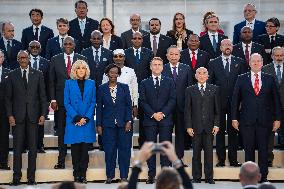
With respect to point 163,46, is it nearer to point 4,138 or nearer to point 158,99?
point 158,99

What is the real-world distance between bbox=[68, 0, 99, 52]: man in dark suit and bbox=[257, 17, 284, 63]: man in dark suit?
260 cm

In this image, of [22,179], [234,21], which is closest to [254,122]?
[22,179]

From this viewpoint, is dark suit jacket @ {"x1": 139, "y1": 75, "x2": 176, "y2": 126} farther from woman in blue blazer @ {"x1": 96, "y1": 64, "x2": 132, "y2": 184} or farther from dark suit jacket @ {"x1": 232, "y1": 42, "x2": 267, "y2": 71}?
dark suit jacket @ {"x1": 232, "y1": 42, "x2": 267, "y2": 71}

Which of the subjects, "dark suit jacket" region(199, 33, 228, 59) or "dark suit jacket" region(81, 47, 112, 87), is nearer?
"dark suit jacket" region(81, 47, 112, 87)

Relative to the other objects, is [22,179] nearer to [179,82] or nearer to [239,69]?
[179,82]

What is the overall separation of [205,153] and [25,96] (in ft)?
8.56

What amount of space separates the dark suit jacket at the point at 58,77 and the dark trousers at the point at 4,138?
0.73 meters

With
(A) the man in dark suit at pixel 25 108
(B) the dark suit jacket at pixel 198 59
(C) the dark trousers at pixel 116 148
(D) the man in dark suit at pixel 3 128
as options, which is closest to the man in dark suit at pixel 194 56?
(B) the dark suit jacket at pixel 198 59

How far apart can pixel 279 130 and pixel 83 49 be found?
3.13 m

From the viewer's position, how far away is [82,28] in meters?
12.9

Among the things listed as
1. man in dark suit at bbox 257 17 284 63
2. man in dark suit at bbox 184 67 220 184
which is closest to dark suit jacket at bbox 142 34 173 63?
man in dark suit at bbox 184 67 220 184

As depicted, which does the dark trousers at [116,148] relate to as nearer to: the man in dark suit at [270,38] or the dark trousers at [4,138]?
the dark trousers at [4,138]

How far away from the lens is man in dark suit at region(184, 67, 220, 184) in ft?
37.2

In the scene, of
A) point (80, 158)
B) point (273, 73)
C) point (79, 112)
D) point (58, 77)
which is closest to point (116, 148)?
point (80, 158)
